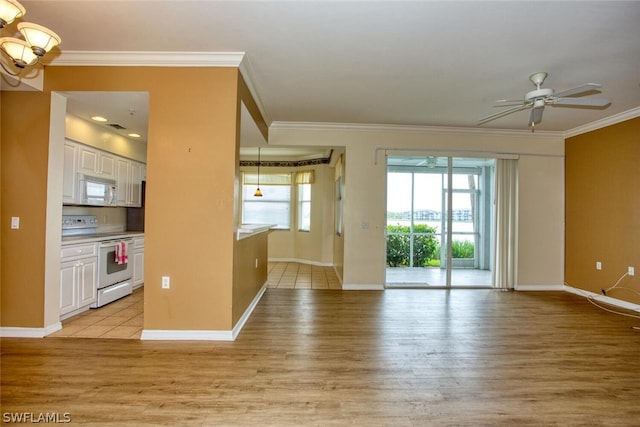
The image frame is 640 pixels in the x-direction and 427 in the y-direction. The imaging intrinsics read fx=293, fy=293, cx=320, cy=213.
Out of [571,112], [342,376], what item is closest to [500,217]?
[571,112]

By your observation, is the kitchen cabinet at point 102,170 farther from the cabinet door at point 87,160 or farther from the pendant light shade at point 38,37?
the pendant light shade at point 38,37

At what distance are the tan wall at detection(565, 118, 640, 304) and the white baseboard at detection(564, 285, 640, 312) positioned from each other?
0.06 m

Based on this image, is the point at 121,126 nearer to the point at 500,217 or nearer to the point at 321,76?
the point at 321,76

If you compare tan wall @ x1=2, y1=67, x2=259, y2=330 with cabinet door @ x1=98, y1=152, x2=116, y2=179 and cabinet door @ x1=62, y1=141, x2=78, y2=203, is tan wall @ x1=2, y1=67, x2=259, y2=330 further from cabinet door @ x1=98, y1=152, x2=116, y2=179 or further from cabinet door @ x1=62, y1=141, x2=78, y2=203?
cabinet door @ x1=98, y1=152, x2=116, y2=179

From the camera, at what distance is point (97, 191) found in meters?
3.95

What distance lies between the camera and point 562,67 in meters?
2.86

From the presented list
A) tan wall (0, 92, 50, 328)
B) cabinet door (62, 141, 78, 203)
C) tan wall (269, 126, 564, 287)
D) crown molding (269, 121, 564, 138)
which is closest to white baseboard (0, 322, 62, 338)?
tan wall (0, 92, 50, 328)

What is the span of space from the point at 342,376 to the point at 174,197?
215 cm

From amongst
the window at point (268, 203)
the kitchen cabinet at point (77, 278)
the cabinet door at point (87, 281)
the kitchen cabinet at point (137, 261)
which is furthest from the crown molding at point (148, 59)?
the window at point (268, 203)

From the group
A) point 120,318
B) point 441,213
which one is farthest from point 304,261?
point 120,318

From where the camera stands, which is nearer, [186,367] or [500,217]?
[186,367]

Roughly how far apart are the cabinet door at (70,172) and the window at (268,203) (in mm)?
4282

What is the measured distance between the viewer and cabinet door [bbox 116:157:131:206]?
444cm

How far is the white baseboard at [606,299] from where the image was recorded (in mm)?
3949
